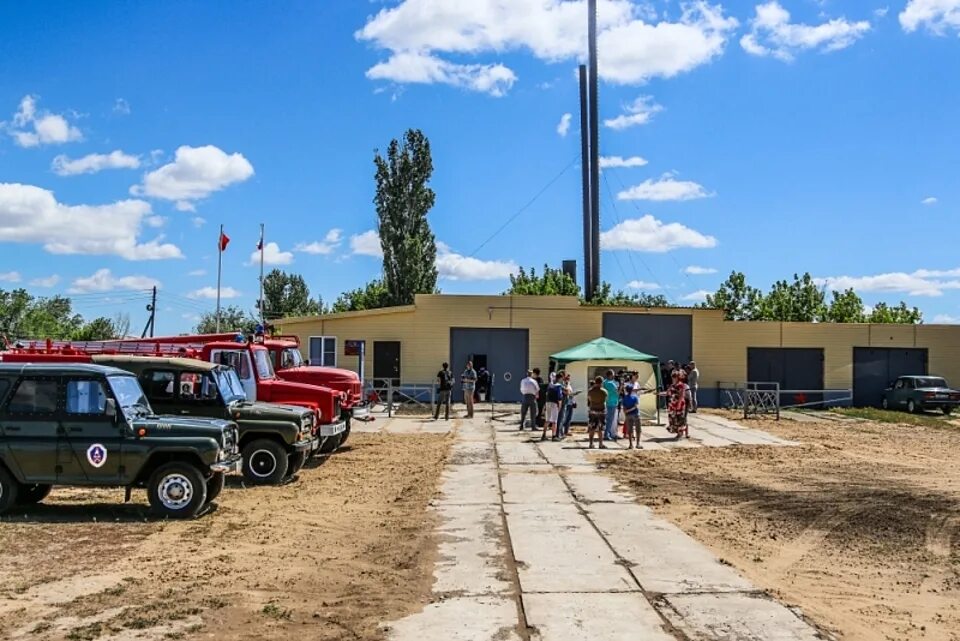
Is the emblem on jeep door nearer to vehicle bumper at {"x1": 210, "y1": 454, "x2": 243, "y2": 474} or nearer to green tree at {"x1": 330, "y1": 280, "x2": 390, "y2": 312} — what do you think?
vehicle bumper at {"x1": 210, "y1": 454, "x2": 243, "y2": 474}

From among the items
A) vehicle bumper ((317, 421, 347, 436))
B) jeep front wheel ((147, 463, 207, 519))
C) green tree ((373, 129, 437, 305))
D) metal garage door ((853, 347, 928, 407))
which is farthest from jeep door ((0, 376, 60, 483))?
green tree ((373, 129, 437, 305))

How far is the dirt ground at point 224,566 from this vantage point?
736cm

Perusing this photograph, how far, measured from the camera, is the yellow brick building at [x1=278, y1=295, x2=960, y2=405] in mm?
35719

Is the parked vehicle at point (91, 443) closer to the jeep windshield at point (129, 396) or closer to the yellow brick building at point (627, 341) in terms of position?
the jeep windshield at point (129, 396)

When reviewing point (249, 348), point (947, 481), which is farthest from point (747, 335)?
point (249, 348)

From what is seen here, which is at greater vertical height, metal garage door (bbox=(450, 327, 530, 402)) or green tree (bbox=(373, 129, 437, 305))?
green tree (bbox=(373, 129, 437, 305))

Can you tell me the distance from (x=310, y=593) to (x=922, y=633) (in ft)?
16.2

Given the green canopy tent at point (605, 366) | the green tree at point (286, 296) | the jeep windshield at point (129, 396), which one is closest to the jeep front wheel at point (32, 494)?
the jeep windshield at point (129, 396)

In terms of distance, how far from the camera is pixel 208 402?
14984 millimetres

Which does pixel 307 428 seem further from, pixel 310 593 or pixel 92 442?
pixel 310 593

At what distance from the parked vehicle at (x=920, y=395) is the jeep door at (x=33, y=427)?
3178cm

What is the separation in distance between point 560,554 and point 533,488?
5.16 m

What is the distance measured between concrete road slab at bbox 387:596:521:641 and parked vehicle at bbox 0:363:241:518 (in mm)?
5265

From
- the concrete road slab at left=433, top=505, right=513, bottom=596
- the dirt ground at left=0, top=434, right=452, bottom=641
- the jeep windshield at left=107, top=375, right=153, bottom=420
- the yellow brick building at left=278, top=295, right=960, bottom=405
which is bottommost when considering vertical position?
the dirt ground at left=0, top=434, right=452, bottom=641
